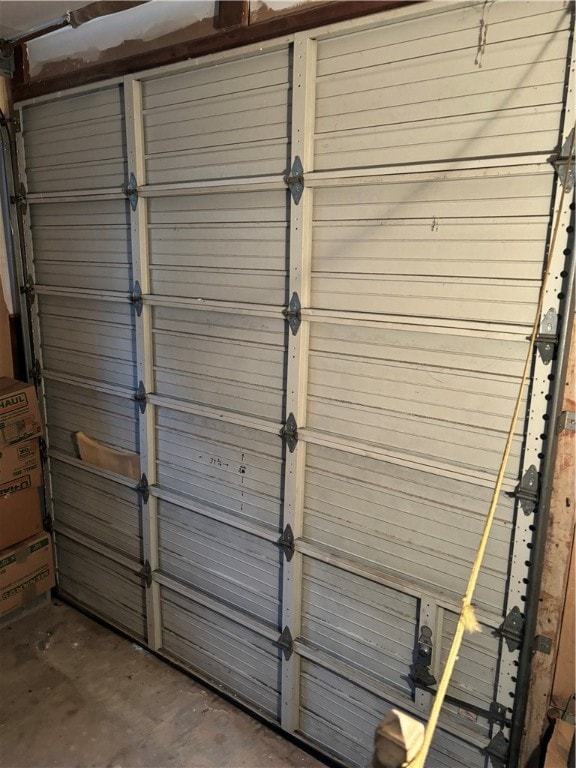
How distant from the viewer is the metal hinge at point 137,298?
311 cm

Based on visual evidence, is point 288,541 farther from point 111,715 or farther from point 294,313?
point 111,715

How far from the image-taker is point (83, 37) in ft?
10.1

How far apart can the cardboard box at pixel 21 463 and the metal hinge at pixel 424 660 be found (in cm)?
270

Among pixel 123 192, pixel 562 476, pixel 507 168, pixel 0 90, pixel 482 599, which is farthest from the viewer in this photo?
pixel 0 90

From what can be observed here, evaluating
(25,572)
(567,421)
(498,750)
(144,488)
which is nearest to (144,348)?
(144,488)

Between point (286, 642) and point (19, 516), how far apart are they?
2050 mm

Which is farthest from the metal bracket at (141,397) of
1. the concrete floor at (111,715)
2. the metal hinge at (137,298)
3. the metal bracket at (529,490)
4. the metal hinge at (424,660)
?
the metal bracket at (529,490)

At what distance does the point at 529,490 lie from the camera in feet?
6.99

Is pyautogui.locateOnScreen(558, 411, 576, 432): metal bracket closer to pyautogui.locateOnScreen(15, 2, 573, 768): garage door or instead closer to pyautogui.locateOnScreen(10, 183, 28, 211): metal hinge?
pyautogui.locateOnScreen(15, 2, 573, 768): garage door

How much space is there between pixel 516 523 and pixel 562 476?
10.0 inches

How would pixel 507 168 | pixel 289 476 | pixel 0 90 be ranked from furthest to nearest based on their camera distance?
pixel 0 90
pixel 289 476
pixel 507 168

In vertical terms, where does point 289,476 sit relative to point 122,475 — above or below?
above

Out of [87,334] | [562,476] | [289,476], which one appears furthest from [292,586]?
[87,334]

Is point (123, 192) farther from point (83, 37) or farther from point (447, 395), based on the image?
point (447, 395)
